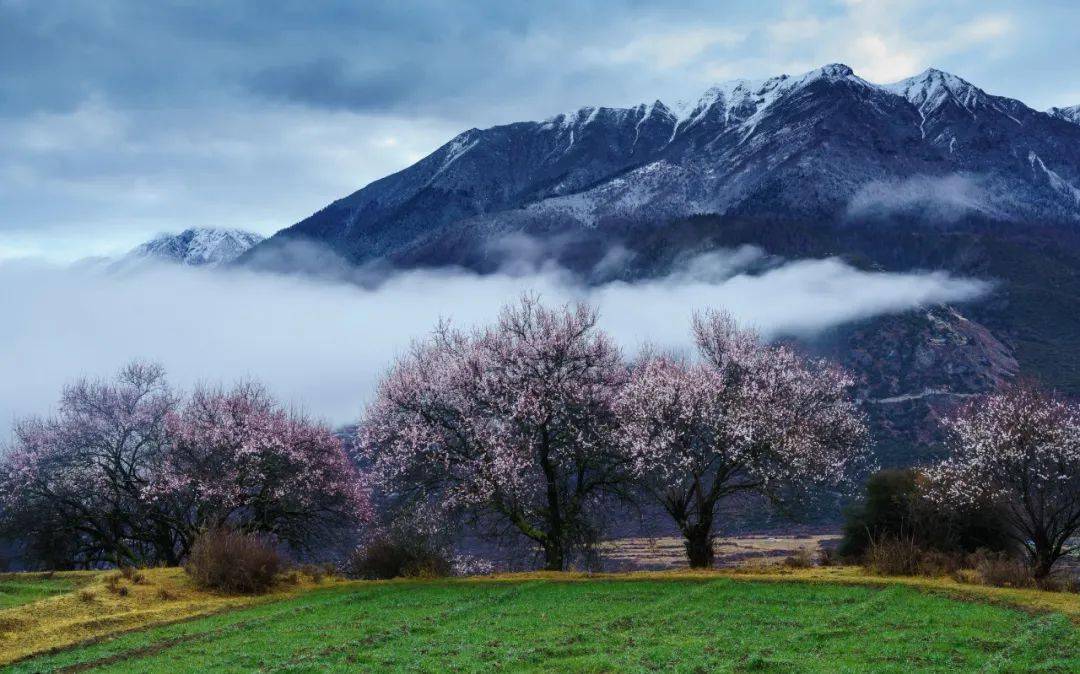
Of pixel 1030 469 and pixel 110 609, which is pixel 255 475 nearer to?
pixel 110 609

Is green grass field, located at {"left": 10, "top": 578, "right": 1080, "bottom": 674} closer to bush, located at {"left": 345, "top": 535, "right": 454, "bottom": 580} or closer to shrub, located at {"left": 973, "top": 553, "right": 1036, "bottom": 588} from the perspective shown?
shrub, located at {"left": 973, "top": 553, "right": 1036, "bottom": 588}

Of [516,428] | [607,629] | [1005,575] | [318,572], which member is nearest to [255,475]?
[318,572]

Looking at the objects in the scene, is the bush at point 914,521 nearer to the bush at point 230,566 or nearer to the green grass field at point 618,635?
the green grass field at point 618,635

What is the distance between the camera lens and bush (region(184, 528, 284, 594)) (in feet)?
111

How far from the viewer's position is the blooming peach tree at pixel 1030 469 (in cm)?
3378

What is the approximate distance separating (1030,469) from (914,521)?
6.01m

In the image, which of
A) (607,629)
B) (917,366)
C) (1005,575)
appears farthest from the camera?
(917,366)

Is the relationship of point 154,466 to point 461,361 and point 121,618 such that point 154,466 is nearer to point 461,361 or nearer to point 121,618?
point 461,361

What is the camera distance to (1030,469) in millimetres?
34906

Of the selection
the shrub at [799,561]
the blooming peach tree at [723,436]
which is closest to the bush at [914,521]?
the blooming peach tree at [723,436]

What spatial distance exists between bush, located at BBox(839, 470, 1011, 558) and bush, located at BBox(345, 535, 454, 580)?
1836 centimetres

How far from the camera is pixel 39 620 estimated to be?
1023 inches

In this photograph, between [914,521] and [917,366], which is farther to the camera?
[917,366]

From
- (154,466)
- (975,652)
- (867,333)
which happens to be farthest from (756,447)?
(867,333)
